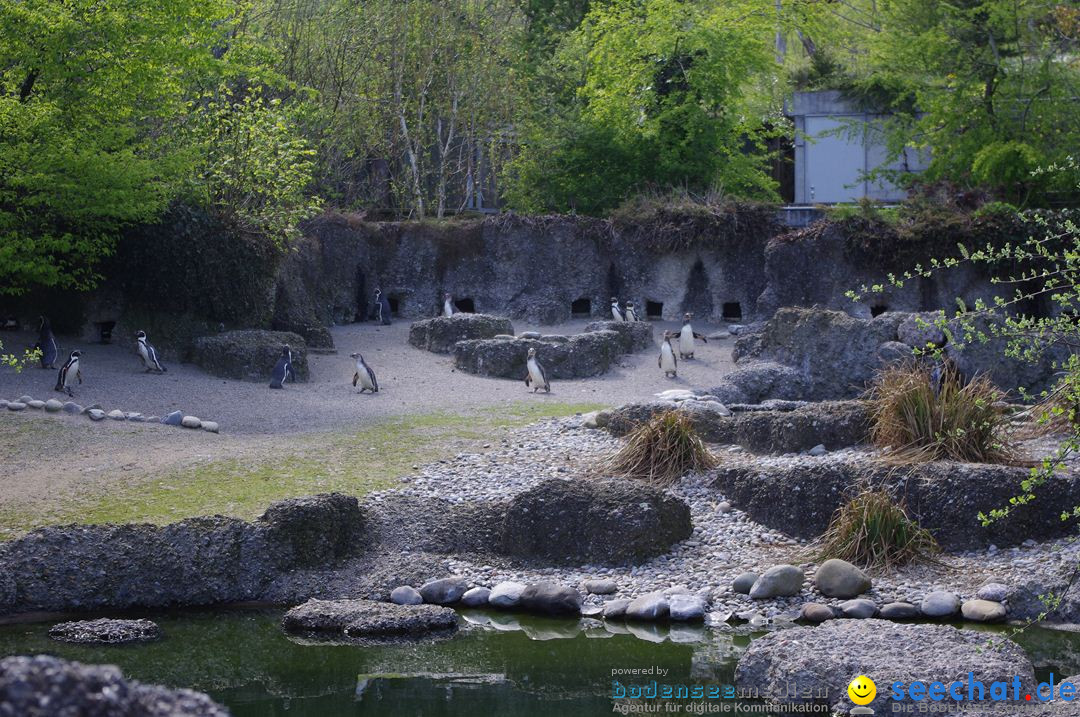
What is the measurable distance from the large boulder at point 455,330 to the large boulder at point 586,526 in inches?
489

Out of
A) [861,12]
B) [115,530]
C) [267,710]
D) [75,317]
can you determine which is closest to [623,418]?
[115,530]

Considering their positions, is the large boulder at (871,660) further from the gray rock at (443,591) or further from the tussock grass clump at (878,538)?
the gray rock at (443,591)

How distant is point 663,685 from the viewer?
24.5 ft

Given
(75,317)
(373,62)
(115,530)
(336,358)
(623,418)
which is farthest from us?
(373,62)

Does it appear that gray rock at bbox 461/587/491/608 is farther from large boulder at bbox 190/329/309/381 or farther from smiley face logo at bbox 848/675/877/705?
large boulder at bbox 190/329/309/381

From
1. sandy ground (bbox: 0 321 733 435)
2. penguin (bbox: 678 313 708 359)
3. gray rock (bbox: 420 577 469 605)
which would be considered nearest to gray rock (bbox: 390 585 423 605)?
gray rock (bbox: 420 577 469 605)

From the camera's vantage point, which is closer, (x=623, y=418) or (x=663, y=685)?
(x=663, y=685)

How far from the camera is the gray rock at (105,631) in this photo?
8312 mm

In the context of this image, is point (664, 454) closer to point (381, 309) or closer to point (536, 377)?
point (536, 377)

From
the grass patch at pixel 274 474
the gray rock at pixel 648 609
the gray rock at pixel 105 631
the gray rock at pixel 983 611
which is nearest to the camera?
the gray rock at pixel 105 631

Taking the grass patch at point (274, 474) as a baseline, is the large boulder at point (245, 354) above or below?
above

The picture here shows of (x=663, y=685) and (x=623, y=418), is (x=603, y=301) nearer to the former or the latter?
(x=623, y=418)

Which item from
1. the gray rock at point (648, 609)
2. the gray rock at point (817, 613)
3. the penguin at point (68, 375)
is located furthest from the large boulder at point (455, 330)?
the gray rock at point (817, 613)

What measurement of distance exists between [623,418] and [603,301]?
1417 cm
